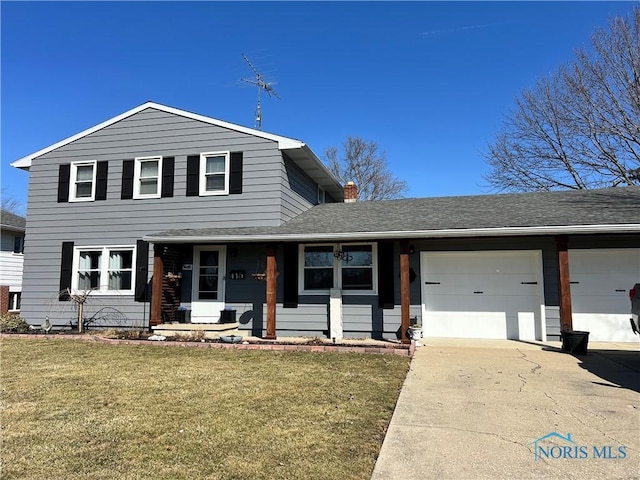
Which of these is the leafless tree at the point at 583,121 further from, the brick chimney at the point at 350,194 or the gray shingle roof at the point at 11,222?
the gray shingle roof at the point at 11,222

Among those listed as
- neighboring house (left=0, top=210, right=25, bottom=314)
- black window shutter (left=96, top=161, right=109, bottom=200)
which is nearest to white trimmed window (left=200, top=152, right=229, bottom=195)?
black window shutter (left=96, top=161, right=109, bottom=200)

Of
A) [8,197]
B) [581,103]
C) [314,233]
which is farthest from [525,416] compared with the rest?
[8,197]

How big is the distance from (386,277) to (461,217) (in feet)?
7.27

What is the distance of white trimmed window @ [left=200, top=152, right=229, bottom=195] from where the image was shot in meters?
11.3

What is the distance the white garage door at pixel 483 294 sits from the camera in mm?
9492

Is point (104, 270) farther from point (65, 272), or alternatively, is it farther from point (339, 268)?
point (339, 268)

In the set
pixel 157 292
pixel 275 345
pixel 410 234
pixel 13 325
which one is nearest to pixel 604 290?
pixel 410 234

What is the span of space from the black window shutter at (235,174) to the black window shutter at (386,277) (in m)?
4.10

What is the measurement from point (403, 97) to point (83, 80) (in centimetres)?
1081

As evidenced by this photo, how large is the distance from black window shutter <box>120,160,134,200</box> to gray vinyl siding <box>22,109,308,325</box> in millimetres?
125

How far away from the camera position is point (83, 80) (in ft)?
40.9

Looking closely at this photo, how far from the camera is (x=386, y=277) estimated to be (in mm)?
9953

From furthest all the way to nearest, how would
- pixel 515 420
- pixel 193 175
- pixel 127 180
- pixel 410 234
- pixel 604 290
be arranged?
1. pixel 127 180
2. pixel 193 175
3. pixel 604 290
4. pixel 410 234
5. pixel 515 420

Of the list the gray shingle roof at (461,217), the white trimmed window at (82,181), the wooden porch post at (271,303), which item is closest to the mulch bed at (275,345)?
the wooden porch post at (271,303)
